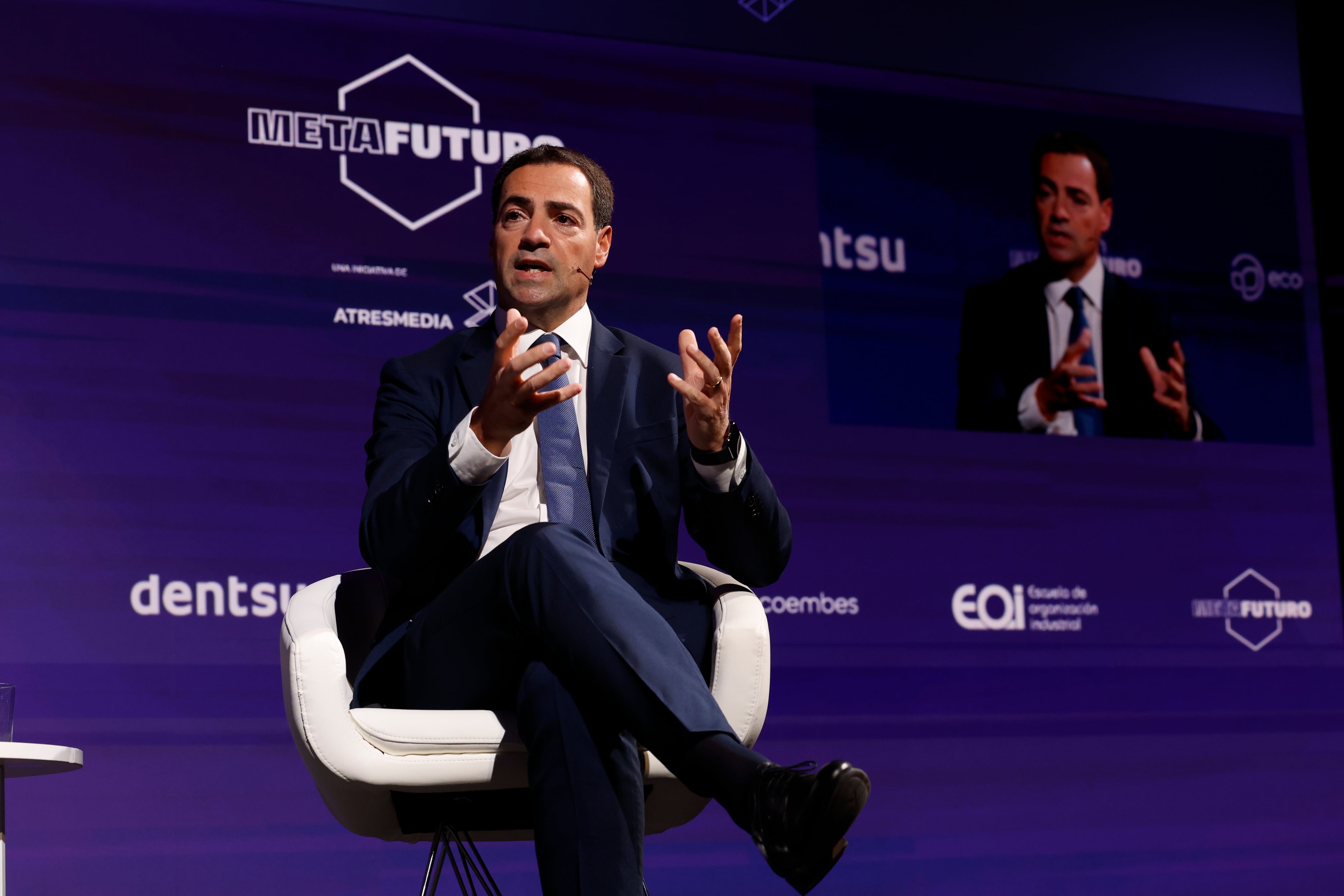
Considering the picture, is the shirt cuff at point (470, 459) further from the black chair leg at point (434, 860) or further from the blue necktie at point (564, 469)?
the black chair leg at point (434, 860)

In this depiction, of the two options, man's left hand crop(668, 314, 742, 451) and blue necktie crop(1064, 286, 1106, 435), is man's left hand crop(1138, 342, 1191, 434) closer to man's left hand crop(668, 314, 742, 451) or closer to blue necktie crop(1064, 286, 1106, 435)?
blue necktie crop(1064, 286, 1106, 435)

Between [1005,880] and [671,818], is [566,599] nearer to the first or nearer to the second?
[671,818]

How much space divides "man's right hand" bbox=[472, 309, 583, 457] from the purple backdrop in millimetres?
1459

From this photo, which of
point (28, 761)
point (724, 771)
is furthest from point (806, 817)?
point (28, 761)

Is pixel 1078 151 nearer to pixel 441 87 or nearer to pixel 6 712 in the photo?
pixel 441 87

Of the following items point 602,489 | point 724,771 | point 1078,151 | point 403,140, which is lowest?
point 724,771

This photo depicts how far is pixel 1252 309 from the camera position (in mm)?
4113

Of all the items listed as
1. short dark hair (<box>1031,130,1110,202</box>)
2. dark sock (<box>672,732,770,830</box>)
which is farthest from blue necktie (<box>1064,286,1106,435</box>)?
dark sock (<box>672,732,770,830</box>)

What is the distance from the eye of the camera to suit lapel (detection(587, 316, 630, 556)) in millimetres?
2119

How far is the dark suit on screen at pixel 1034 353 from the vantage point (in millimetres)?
3803

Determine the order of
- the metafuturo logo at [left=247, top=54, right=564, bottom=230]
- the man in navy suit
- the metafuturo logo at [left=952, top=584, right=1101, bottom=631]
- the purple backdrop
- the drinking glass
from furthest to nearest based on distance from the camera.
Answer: the metafuturo logo at [left=952, top=584, right=1101, bottom=631], the metafuturo logo at [left=247, top=54, right=564, bottom=230], the purple backdrop, the drinking glass, the man in navy suit

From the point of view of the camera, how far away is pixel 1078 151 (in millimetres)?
4020

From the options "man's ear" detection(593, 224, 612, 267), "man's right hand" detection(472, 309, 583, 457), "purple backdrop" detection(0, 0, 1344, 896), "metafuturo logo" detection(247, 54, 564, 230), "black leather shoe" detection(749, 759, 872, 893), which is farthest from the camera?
"metafuturo logo" detection(247, 54, 564, 230)

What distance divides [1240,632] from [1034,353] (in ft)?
3.20
